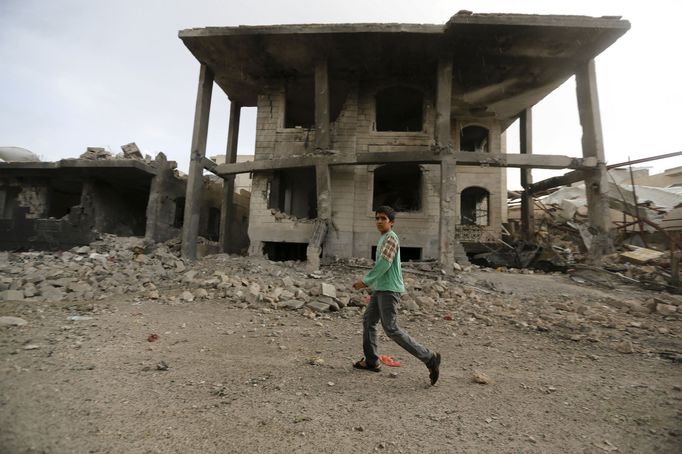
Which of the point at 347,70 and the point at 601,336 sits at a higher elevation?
the point at 347,70

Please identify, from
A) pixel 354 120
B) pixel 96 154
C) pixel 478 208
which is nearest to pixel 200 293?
pixel 354 120

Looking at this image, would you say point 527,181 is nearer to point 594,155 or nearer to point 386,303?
point 594,155

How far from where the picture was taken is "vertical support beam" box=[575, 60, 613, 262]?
29.7ft

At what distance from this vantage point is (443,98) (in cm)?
919

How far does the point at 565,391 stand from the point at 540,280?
5.82 m

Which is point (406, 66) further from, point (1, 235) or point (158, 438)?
point (1, 235)

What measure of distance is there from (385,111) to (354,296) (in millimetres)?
9430

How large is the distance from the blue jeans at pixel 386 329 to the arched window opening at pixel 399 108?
30.0 ft

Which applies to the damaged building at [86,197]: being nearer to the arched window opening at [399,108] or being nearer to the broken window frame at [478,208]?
the arched window opening at [399,108]

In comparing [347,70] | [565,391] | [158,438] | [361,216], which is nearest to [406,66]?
[347,70]

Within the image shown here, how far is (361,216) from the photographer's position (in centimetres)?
1030

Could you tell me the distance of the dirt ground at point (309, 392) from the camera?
6.42 ft

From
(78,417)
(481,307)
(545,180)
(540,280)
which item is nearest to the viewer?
(78,417)

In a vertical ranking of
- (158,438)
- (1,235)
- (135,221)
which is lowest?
(158,438)
